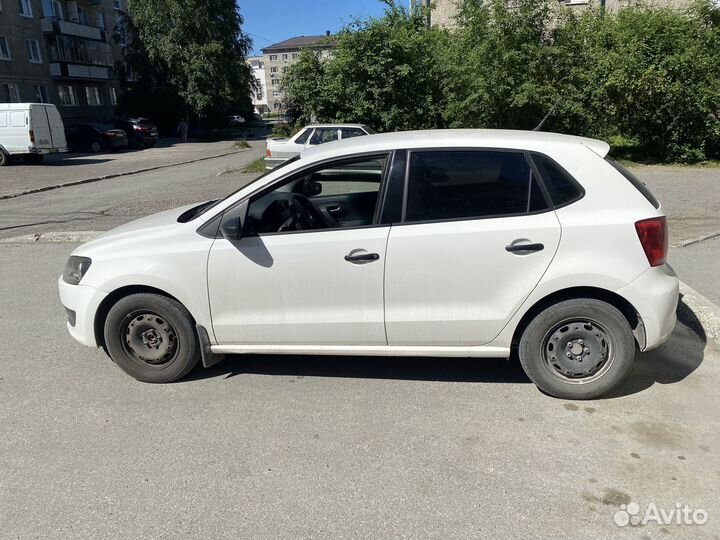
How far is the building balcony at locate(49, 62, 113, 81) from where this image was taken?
1649 inches

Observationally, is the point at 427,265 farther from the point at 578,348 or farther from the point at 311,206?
the point at 578,348

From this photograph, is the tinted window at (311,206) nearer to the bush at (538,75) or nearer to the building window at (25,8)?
the bush at (538,75)

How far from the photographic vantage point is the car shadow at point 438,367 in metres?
4.02

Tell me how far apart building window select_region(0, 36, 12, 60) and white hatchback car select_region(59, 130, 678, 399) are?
4292 cm

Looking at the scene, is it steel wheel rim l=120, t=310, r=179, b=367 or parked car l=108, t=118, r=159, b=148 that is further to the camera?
parked car l=108, t=118, r=159, b=148

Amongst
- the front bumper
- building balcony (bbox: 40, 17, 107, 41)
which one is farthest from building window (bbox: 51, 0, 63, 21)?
the front bumper

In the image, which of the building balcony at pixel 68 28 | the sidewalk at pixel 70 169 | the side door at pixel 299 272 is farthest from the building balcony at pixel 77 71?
the side door at pixel 299 272

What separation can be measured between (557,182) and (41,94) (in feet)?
154

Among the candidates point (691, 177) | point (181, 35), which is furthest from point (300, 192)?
point (181, 35)

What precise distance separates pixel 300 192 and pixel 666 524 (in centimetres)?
289

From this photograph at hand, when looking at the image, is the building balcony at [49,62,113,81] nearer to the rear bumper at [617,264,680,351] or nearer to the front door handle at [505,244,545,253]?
the front door handle at [505,244,545,253]

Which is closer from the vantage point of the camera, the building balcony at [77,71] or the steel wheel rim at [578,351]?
the steel wheel rim at [578,351]

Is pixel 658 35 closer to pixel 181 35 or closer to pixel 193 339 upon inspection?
pixel 193 339

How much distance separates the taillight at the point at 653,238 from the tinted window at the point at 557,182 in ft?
1.39
